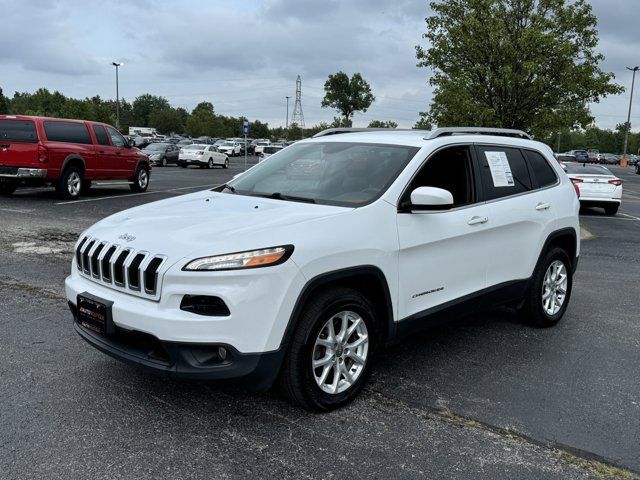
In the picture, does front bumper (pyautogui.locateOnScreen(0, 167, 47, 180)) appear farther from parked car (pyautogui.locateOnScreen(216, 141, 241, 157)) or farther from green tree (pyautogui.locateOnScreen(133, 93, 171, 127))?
green tree (pyautogui.locateOnScreen(133, 93, 171, 127))

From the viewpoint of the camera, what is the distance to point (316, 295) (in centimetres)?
341

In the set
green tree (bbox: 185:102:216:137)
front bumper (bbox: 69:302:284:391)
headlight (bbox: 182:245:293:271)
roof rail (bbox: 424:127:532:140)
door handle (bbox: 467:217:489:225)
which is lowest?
front bumper (bbox: 69:302:284:391)

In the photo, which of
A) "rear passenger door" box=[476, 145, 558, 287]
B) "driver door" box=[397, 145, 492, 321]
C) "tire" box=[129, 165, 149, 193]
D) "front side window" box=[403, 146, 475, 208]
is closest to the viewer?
"driver door" box=[397, 145, 492, 321]

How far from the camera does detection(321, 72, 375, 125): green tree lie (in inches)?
3265

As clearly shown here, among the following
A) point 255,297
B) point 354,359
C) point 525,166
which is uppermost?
point 525,166

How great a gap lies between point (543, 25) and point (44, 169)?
13024 mm

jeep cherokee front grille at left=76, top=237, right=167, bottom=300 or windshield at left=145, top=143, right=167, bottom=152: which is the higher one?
windshield at left=145, top=143, right=167, bottom=152

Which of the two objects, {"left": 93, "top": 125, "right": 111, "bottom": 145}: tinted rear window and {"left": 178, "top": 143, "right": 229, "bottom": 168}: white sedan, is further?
{"left": 178, "top": 143, "right": 229, "bottom": 168}: white sedan

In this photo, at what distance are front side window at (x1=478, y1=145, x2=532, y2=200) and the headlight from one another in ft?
7.17

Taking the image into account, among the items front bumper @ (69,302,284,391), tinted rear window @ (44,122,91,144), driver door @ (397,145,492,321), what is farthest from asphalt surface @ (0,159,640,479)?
tinted rear window @ (44,122,91,144)

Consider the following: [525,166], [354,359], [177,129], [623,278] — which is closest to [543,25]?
[623,278]

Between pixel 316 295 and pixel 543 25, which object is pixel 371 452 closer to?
pixel 316 295

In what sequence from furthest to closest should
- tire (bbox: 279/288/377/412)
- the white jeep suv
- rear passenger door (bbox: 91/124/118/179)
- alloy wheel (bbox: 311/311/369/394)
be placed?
rear passenger door (bbox: 91/124/118/179), alloy wheel (bbox: 311/311/369/394), tire (bbox: 279/288/377/412), the white jeep suv

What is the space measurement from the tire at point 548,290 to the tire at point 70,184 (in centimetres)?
1217
